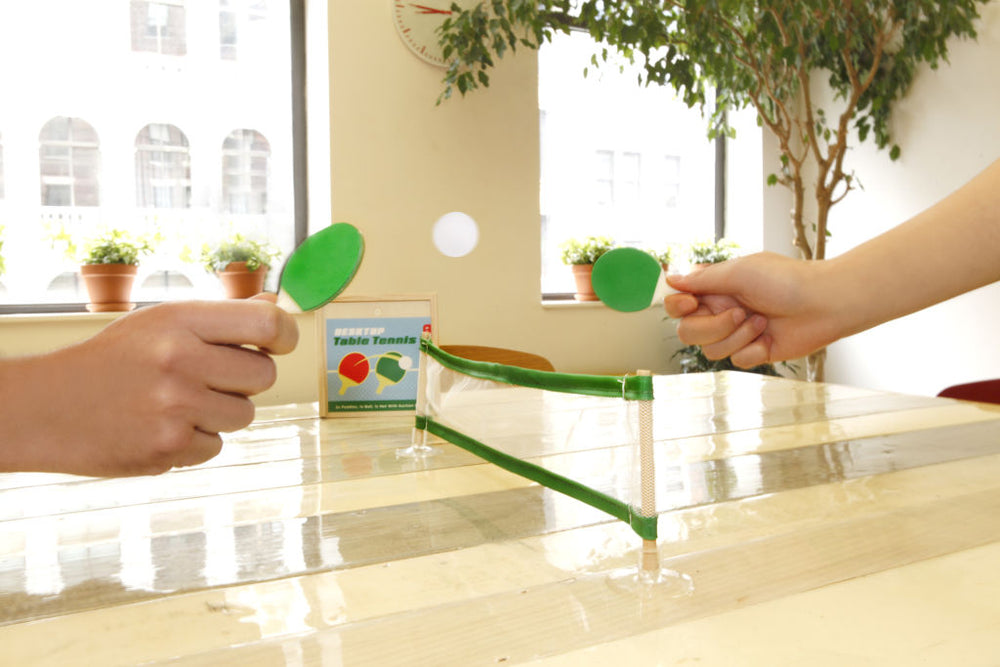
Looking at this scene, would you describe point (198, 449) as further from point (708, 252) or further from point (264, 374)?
point (708, 252)

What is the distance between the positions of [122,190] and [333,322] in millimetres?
2478

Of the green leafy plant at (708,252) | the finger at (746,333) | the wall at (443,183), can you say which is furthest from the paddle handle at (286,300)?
the green leafy plant at (708,252)

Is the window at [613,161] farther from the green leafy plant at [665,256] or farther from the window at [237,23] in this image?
the window at [237,23]

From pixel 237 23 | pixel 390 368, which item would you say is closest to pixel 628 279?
pixel 390 368

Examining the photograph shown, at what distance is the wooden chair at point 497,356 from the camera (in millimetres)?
1988

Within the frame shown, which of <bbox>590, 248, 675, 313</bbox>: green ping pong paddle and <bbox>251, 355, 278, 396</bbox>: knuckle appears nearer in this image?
<bbox>251, 355, 278, 396</bbox>: knuckle

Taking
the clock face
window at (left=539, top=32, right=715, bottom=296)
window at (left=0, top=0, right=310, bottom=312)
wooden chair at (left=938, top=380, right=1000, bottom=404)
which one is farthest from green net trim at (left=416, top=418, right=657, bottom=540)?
window at (left=539, top=32, right=715, bottom=296)

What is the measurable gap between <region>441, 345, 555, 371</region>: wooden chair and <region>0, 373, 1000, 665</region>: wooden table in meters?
0.81

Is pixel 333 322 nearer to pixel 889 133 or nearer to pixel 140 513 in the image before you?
pixel 140 513

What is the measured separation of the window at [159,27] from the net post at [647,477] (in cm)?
352

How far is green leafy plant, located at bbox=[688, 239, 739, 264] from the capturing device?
4445 mm

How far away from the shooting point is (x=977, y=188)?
1008mm

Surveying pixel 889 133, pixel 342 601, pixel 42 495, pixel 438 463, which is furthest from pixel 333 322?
pixel 889 133

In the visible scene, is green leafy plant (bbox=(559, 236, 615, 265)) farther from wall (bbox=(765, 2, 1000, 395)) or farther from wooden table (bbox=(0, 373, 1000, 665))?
wooden table (bbox=(0, 373, 1000, 665))
